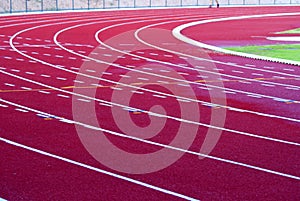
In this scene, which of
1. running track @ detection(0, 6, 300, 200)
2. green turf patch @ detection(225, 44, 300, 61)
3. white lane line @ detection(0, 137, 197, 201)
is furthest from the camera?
green turf patch @ detection(225, 44, 300, 61)

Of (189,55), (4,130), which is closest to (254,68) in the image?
(189,55)

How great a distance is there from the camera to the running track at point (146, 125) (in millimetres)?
8375

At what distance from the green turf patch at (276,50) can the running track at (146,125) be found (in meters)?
1.43

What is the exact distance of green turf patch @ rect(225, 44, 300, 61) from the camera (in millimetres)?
22292

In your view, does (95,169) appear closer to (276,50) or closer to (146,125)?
(146,125)

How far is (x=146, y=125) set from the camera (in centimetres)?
1171

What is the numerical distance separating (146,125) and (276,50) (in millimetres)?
13243

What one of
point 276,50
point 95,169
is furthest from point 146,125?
point 276,50

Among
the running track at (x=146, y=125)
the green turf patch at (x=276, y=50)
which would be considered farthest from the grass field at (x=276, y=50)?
the running track at (x=146, y=125)

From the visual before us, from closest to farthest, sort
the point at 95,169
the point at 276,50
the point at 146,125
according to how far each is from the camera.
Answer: the point at 95,169
the point at 146,125
the point at 276,50

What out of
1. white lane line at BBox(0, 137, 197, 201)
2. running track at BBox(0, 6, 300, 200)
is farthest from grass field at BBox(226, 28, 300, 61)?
white lane line at BBox(0, 137, 197, 201)

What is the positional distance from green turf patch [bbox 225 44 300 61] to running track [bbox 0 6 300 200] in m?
1.43

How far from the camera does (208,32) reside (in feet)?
104

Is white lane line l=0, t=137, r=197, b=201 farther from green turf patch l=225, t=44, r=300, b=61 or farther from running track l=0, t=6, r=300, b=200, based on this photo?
green turf patch l=225, t=44, r=300, b=61
